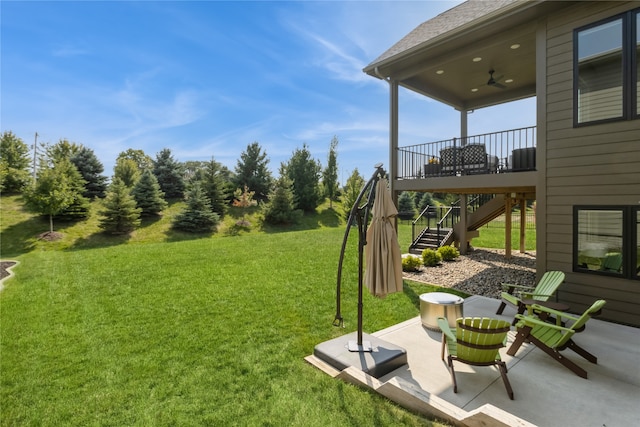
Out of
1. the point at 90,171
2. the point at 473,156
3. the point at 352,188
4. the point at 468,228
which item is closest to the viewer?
the point at 473,156

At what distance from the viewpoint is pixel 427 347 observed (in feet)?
14.8

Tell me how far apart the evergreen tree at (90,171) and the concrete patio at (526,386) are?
71.1ft

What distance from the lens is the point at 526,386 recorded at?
11.4 ft

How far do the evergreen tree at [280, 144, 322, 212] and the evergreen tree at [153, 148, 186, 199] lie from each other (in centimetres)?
779

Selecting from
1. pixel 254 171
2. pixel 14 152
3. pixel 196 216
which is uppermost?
pixel 14 152

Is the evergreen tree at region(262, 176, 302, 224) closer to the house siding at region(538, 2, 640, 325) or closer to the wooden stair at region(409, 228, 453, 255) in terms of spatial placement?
the wooden stair at region(409, 228, 453, 255)

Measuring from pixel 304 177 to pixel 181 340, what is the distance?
20.7m

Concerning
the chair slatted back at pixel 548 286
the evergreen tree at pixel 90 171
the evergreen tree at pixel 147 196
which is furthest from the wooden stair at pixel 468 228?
the evergreen tree at pixel 90 171

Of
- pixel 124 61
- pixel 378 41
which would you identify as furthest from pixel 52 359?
pixel 378 41

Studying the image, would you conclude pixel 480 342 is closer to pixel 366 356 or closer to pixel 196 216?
pixel 366 356

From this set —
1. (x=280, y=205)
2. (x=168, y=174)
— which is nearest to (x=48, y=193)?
(x=168, y=174)

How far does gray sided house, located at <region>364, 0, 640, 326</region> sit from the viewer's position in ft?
17.4

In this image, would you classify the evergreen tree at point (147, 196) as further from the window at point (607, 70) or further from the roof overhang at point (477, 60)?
the window at point (607, 70)

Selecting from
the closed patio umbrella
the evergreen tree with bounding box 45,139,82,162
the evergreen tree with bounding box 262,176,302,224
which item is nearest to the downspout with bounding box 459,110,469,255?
the closed patio umbrella
